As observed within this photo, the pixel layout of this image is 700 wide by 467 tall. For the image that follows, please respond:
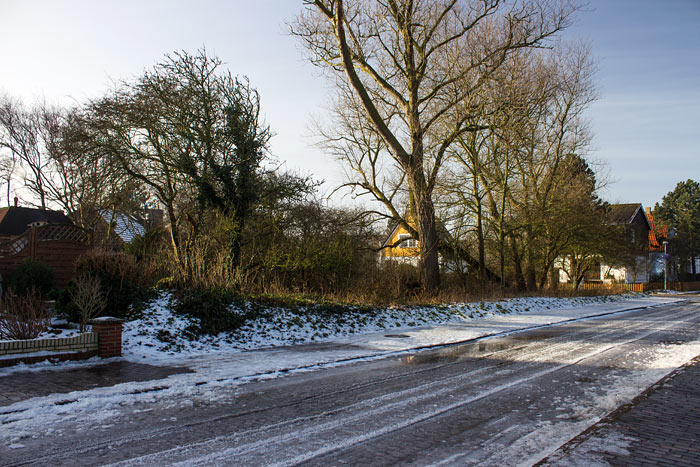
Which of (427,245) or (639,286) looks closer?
(427,245)

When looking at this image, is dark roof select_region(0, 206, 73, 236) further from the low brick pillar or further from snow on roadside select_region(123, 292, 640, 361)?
the low brick pillar

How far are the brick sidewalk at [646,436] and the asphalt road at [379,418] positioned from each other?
0.20 meters

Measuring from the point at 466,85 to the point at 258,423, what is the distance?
17.9 meters

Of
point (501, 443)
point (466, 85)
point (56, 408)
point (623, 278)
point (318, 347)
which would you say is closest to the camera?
point (501, 443)

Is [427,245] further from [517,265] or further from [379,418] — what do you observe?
[379,418]

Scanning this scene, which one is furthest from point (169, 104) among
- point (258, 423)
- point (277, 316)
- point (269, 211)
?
point (258, 423)

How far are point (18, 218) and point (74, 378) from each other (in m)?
40.0

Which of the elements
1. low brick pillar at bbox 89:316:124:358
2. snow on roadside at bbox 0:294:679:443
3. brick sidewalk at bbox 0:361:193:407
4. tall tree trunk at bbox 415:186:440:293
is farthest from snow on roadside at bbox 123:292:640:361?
tall tree trunk at bbox 415:186:440:293

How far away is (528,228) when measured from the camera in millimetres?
28609

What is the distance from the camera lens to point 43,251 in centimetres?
1455

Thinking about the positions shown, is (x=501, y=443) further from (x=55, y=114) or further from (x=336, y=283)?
(x=55, y=114)

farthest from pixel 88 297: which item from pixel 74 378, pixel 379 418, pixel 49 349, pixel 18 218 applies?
pixel 18 218

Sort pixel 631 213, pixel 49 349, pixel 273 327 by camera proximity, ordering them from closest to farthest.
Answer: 1. pixel 49 349
2. pixel 273 327
3. pixel 631 213

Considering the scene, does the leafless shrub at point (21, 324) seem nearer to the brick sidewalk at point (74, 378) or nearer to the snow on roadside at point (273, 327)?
the brick sidewalk at point (74, 378)
